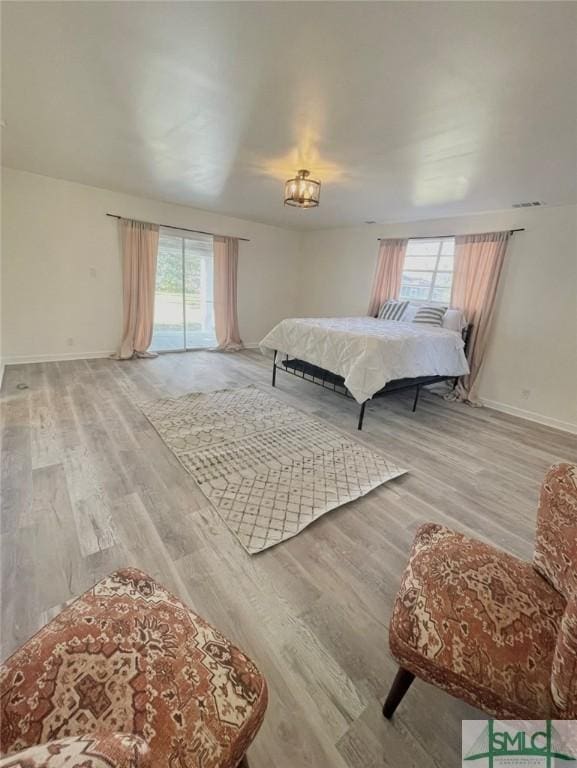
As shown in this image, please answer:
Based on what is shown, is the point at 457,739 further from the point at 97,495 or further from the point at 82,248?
the point at 82,248

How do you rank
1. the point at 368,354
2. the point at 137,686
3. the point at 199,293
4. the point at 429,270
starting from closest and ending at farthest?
the point at 137,686, the point at 368,354, the point at 429,270, the point at 199,293

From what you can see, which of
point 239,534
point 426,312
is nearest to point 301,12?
point 239,534

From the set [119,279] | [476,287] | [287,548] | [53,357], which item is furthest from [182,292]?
[287,548]

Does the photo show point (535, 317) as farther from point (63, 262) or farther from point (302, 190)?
point (63, 262)

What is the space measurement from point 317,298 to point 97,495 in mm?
5282

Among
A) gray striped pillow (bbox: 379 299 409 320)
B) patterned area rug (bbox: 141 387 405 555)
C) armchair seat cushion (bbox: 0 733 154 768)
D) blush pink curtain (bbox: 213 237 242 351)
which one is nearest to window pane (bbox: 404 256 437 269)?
gray striped pillow (bbox: 379 299 409 320)

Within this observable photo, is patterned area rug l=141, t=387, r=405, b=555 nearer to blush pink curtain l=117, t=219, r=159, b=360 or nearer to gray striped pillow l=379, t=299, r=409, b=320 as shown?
blush pink curtain l=117, t=219, r=159, b=360

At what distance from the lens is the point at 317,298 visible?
626 cm

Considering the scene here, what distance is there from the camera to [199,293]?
216 inches

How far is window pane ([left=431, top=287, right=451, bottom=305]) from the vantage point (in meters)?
4.30

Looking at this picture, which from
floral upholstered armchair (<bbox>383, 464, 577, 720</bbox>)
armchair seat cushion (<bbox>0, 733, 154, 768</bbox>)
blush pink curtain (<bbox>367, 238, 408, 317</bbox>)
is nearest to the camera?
armchair seat cushion (<bbox>0, 733, 154, 768</bbox>)

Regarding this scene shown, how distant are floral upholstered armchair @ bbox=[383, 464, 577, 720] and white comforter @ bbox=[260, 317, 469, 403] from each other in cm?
192

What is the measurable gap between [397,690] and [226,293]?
17.9 ft

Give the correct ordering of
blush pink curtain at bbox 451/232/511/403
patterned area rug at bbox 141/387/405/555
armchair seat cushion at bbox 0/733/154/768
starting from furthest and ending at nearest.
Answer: blush pink curtain at bbox 451/232/511/403 < patterned area rug at bbox 141/387/405/555 < armchair seat cushion at bbox 0/733/154/768
